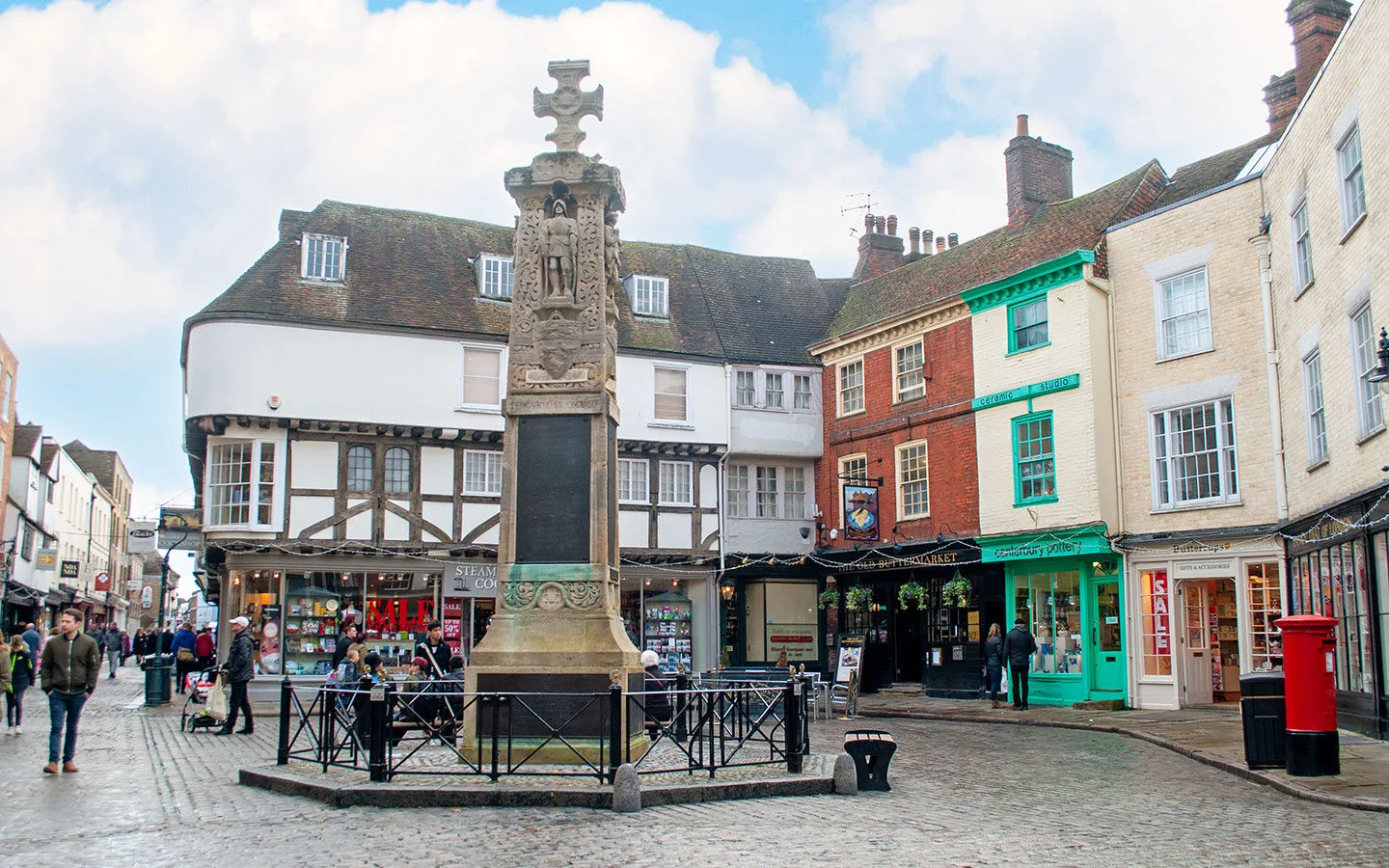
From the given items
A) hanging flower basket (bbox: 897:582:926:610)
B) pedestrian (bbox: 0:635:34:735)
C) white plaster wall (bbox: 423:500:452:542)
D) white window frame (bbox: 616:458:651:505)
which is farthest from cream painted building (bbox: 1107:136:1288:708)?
pedestrian (bbox: 0:635:34:735)

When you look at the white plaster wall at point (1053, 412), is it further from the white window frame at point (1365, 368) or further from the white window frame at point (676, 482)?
the white window frame at point (676, 482)

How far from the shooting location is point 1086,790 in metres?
12.0

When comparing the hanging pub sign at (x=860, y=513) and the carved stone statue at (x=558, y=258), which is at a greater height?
the carved stone statue at (x=558, y=258)

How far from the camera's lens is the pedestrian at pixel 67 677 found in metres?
12.8

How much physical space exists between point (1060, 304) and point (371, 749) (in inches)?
715

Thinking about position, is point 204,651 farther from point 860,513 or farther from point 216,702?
point 860,513

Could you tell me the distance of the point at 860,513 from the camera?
28.9 metres

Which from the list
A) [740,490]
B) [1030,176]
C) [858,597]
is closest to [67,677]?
[858,597]

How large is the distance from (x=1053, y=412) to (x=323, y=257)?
17.7 m

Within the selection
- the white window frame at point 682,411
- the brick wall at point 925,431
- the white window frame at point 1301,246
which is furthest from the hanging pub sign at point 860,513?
the white window frame at point 1301,246

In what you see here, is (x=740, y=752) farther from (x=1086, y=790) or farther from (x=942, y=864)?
(x=942, y=864)

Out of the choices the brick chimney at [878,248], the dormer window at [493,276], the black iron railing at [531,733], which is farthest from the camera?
the brick chimney at [878,248]

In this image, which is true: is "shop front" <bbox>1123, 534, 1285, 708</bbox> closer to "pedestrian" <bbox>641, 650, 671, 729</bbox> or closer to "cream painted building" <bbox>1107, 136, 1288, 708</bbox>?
"cream painted building" <bbox>1107, 136, 1288, 708</bbox>

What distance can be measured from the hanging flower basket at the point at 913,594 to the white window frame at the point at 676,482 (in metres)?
6.38
